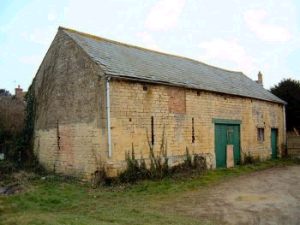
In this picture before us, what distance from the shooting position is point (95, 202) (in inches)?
460

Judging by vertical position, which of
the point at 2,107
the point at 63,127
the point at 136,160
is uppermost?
the point at 2,107

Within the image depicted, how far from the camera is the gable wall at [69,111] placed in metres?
14.8

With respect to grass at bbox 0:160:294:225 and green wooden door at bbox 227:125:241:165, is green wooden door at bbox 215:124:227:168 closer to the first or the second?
green wooden door at bbox 227:125:241:165

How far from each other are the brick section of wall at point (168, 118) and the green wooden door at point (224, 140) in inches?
20.2

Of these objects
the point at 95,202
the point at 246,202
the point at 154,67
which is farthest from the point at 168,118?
the point at 95,202

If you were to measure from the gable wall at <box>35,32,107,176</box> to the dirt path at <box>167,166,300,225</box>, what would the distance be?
4.53 m

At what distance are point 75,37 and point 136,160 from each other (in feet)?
20.6

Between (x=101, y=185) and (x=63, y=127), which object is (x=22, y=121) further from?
(x=101, y=185)

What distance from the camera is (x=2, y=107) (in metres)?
Result: 21.0

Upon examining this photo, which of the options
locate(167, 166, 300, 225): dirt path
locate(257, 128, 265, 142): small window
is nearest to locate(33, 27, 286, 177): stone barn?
locate(257, 128, 265, 142): small window

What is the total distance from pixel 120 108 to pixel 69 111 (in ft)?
→ 9.23

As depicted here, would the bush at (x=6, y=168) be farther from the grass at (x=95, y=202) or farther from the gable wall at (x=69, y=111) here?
the grass at (x=95, y=202)

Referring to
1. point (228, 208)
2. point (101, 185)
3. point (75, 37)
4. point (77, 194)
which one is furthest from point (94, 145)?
point (228, 208)

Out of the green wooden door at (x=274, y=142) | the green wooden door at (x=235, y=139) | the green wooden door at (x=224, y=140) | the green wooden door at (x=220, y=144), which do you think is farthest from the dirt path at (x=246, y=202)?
the green wooden door at (x=274, y=142)
